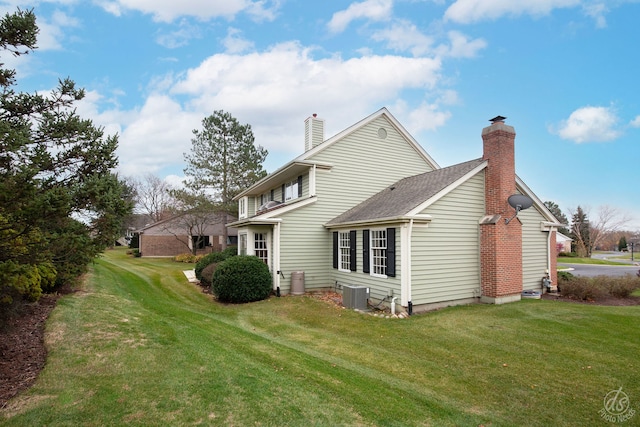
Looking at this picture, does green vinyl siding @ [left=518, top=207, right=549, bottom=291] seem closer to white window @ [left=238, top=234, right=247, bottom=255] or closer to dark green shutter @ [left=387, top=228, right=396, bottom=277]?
dark green shutter @ [left=387, top=228, right=396, bottom=277]

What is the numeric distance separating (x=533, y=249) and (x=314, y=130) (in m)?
11.0

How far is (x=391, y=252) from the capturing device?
11.1 meters

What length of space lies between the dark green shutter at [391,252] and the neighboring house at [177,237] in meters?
27.4

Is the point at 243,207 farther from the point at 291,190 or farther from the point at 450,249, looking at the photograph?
the point at 450,249

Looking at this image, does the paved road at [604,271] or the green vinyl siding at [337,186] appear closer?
the green vinyl siding at [337,186]

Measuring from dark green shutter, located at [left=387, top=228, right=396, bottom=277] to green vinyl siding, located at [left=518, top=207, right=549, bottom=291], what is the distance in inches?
207

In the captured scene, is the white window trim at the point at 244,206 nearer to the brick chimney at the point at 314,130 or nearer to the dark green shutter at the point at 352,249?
the brick chimney at the point at 314,130

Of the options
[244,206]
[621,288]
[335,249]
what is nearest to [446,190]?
[335,249]

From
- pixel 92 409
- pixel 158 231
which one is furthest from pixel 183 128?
pixel 92 409

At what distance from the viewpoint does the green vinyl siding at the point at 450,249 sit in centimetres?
1090

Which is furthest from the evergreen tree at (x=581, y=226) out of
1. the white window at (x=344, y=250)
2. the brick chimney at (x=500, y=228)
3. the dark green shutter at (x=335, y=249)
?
the white window at (x=344, y=250)

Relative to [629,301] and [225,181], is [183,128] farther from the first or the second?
[629,301]

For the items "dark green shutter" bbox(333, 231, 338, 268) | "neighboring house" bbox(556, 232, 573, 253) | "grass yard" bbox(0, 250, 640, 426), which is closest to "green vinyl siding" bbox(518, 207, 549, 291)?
"grass yard" bbox(0, 250, 640, 426)

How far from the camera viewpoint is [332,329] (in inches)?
362
